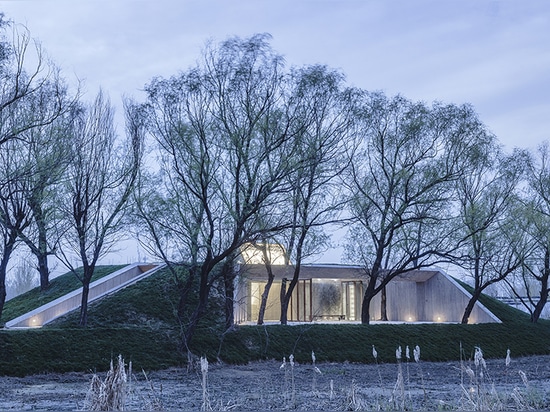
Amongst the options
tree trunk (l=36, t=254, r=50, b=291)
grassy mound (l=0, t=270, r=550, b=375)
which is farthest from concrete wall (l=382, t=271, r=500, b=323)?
tree trunk (l=36, t=254, r=50, b=291)

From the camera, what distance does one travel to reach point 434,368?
2022 cm

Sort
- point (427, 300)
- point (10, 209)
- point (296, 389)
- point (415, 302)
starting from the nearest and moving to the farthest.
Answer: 1. point (296, 389)
2. point (10, 209)
3. point (427, 300)
4. point (415, 302)

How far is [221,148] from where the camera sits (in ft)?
63.4

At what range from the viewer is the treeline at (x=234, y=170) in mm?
18844

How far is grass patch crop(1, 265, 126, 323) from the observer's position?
28141mm

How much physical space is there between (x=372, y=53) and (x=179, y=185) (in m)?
6.82

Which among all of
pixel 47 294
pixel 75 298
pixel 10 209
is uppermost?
pixel 10 209

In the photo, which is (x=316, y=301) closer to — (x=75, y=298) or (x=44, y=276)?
(x=75, y=298)

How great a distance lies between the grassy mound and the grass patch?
154 inches

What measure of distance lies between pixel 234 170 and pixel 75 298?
399 inches

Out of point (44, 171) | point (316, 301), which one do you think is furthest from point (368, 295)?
point (44, 171)

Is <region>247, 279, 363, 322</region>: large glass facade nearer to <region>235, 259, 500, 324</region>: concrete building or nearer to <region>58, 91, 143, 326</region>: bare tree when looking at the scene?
<region>235, 259, 500, 324</region>: concrete building

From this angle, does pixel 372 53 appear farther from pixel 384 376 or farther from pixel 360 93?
pixel 384 376

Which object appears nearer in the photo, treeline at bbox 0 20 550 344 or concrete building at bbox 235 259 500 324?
treeline at bbox 0 20 550 344
